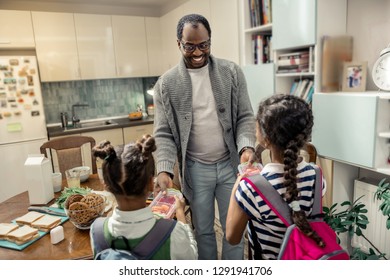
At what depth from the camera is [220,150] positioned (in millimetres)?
1392

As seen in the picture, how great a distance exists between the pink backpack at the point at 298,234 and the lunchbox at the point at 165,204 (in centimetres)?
38

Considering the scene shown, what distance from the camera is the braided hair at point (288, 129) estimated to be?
866mm

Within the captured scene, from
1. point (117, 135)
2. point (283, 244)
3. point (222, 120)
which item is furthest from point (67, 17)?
point (283, 244)

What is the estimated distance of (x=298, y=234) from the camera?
84 cm

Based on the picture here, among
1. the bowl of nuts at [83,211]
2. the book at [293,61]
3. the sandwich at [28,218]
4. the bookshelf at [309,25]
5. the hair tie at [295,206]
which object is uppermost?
the bookshelf at [309,25]

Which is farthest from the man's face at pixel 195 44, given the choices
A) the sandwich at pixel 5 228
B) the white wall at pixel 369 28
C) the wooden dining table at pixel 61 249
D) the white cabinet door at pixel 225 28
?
the white cabinet door at pixel 225 28

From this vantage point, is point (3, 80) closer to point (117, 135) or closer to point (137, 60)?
point (117, 135)

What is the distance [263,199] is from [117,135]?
288 centimetres

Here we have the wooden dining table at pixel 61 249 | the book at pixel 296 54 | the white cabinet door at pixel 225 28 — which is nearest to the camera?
the wooden dining table at pixel 61 249

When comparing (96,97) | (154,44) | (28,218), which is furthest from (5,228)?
(154,44)

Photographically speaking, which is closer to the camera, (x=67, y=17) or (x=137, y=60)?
(x=67, y=17)

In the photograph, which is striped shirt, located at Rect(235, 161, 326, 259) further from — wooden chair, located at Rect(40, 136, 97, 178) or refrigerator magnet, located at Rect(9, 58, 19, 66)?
refrigerator magnet, located at Rect(9, 58, 19, 66)

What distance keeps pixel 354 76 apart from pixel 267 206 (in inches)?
53.1

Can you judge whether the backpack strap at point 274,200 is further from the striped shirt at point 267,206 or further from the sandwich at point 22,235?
the sandwich at point 22,235
